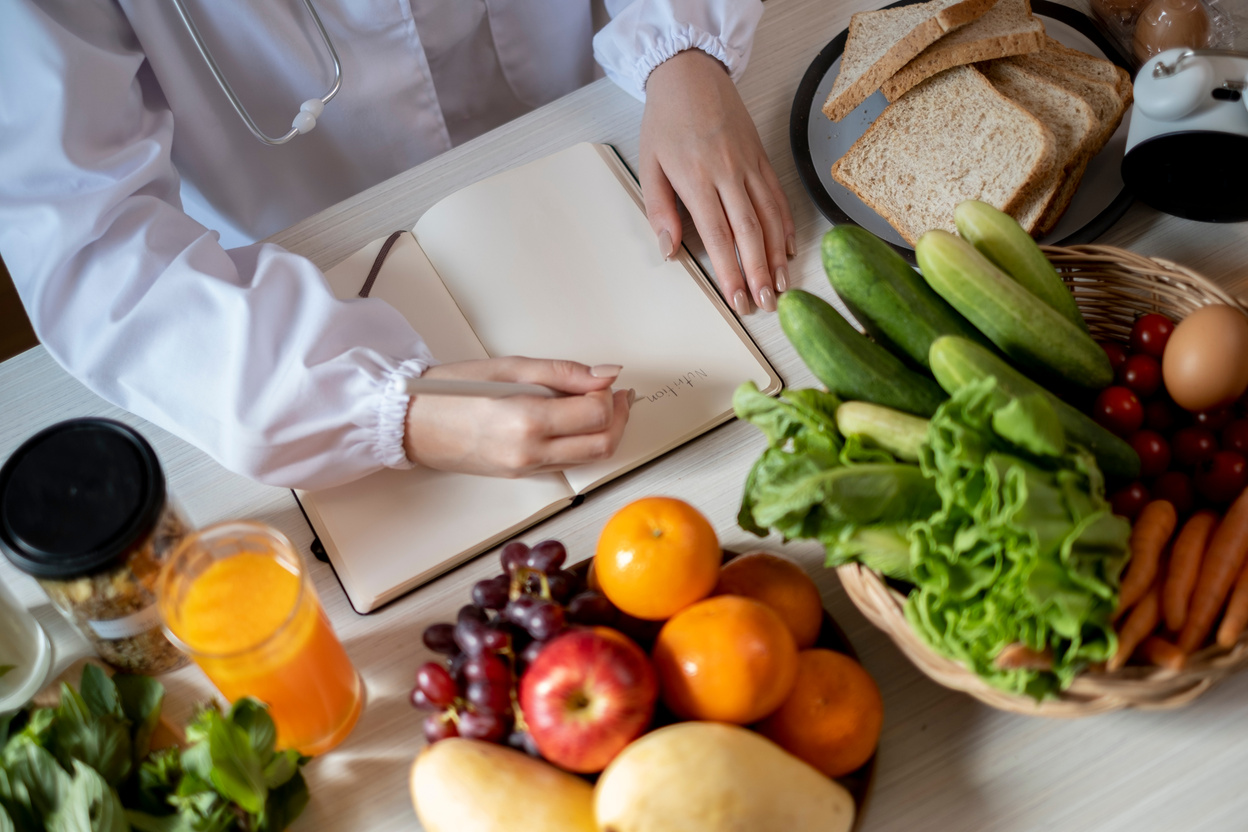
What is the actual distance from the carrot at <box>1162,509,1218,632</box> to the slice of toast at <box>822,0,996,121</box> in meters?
0.48

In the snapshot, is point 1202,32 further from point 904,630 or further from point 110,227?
point 110,227

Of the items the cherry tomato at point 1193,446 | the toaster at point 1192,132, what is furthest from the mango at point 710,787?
the toaster at point 1192,132

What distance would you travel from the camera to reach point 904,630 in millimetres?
472

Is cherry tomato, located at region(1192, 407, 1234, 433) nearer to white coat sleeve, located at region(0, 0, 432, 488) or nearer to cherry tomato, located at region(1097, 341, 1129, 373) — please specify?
cherry tomato, located at region(1097, 341, 1129, 373)

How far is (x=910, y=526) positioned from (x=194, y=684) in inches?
20.4

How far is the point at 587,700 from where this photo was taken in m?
0.46

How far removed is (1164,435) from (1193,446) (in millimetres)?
31

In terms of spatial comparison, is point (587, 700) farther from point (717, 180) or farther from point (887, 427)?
point (717, 180)

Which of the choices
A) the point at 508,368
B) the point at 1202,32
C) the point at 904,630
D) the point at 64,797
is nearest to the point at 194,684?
the point at 64,797

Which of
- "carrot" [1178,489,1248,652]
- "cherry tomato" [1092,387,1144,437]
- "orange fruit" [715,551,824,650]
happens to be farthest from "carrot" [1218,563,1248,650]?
"orange fruit" [715,551,824,650]

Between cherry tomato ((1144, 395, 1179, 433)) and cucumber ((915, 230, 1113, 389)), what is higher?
cucumber ((915, 230, 1113, 389))

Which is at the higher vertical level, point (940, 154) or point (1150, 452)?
point (940, 154)

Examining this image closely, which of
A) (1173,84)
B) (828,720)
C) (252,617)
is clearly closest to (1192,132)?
(1173,84)

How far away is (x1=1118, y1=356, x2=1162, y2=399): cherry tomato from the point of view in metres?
0.57
